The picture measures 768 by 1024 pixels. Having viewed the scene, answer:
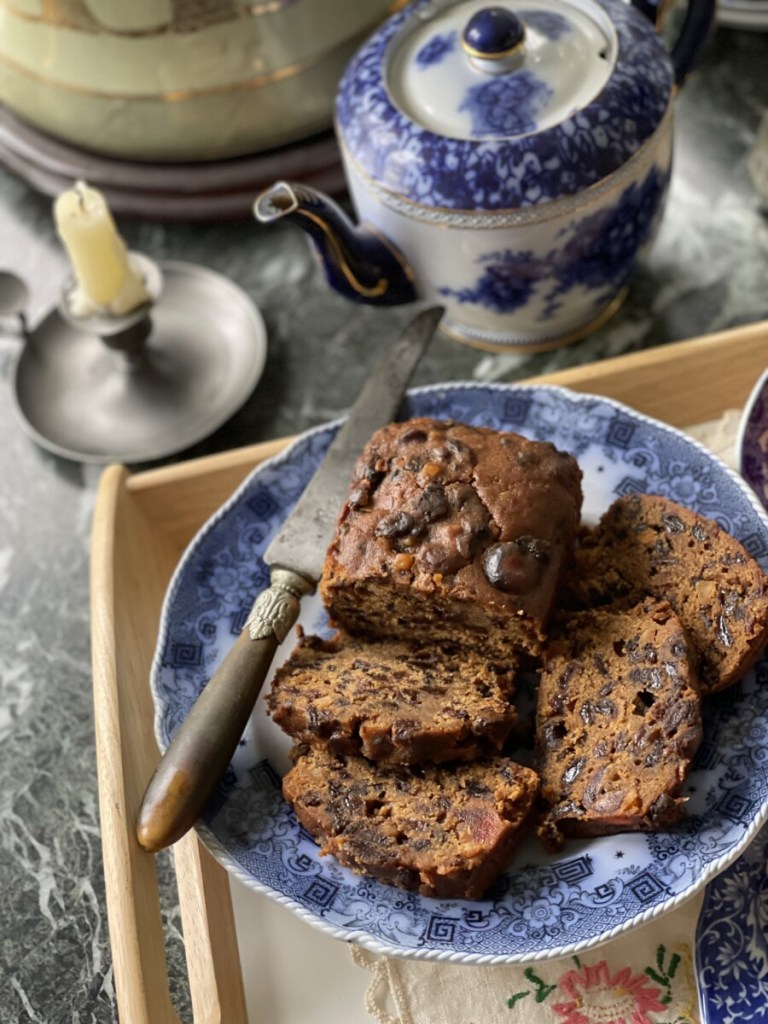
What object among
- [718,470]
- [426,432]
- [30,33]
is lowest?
[718,470]

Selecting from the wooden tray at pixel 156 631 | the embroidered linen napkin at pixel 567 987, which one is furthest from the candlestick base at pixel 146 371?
the embroidered linen napkin at pixel 567 987

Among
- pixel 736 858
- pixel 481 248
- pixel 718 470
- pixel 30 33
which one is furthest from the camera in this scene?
pixel 30 33

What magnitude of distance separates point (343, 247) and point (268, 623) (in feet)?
2.13

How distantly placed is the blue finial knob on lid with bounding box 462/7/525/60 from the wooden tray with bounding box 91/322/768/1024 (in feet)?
1.66

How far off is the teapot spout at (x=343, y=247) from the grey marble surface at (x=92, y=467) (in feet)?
0.80

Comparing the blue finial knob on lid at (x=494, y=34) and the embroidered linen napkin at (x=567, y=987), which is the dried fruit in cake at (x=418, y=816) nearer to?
the embroidered linen napkin at (x=567, y=987)

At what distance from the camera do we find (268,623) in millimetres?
1513

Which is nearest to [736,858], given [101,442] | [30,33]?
[101,442]

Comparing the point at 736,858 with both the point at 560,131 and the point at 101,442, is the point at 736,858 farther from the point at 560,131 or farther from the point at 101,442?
the point at 101,442

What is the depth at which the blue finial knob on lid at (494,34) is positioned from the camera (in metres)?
1.65

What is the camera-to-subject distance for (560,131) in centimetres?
165

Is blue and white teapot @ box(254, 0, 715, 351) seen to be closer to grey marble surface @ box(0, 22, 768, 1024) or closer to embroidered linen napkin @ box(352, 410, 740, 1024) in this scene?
grey marble surface @ box(0, 22, 768, 1024)

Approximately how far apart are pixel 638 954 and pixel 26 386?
151 centimetres

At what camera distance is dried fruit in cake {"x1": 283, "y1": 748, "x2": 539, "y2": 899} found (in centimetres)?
131
